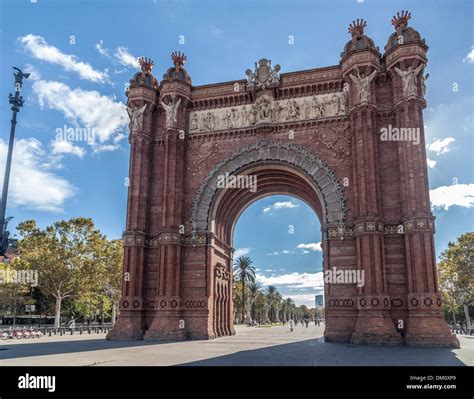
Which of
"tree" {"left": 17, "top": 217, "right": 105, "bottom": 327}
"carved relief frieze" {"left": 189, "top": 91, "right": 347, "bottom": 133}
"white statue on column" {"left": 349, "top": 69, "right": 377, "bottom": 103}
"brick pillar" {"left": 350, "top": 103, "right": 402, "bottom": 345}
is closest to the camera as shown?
"brick pillar" {"left": 350, "top": 103, "right": 402, "bottom": 345}

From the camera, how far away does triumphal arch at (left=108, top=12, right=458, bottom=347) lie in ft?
71.7

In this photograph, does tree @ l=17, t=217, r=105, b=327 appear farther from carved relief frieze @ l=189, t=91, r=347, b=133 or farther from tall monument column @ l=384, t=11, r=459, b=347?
tall monument column @ l=384, t=11, r=459, b=347

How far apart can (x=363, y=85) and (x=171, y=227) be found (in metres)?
14.8

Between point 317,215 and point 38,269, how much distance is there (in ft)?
96.3

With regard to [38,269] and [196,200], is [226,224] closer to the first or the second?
[196,200]

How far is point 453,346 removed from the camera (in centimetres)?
1958

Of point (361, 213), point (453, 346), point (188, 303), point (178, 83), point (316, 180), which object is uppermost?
point (178, 83)

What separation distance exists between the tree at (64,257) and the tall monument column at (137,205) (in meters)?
18.5

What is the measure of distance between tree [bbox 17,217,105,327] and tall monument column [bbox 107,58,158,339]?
18.5 meters
